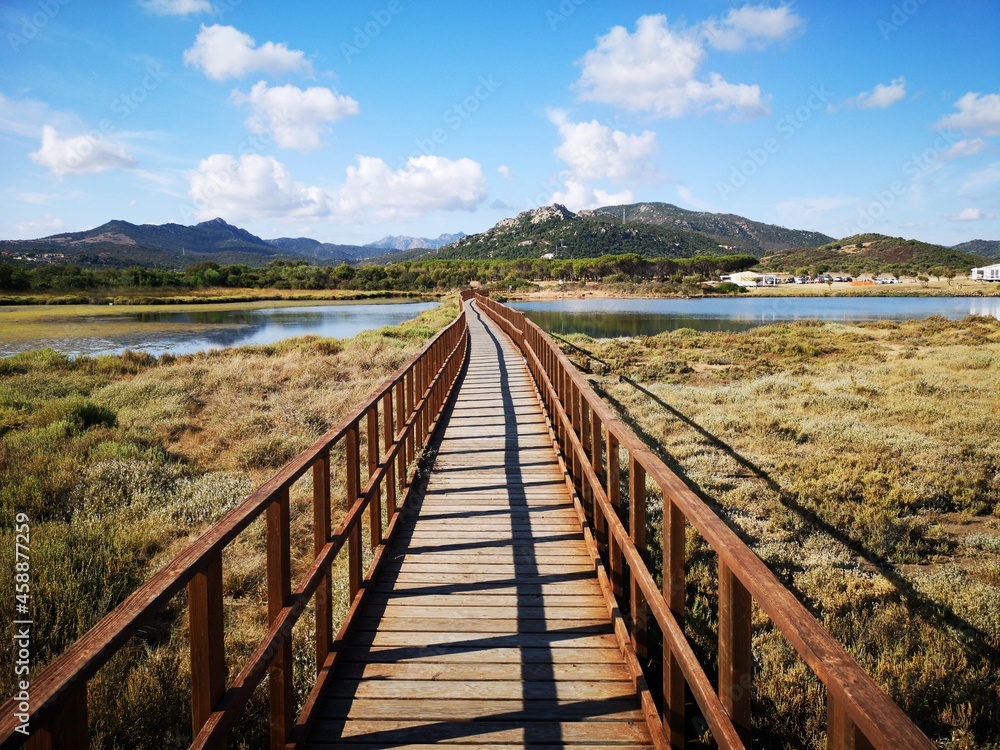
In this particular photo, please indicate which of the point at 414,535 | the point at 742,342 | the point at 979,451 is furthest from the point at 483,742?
the point at 742,342

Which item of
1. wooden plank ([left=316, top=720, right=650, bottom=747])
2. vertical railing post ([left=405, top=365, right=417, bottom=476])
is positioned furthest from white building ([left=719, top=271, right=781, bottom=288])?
wooden plank ([left=316, top=720, right=650, bottom=747])

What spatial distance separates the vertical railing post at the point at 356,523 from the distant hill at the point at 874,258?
5623 inches

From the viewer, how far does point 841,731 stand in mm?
1316

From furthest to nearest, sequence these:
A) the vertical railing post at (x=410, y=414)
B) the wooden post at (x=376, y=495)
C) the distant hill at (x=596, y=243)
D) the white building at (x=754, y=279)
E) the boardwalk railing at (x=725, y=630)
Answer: the distant hill at (x=596, y=243), the white building at (x=754, y=279), the vertical railing post at (x=410, y=414), the wooden post at (x=376, y=495), the boardwalk railing at (x=725, y=630)

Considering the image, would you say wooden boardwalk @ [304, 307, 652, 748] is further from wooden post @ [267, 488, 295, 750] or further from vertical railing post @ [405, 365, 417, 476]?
vertical railing post @ [405, 365, 417, 476]

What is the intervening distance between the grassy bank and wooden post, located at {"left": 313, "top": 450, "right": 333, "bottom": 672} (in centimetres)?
240

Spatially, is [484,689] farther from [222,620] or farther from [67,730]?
[67,730]

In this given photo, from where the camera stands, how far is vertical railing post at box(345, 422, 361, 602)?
12.5 ft

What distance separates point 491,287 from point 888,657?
316 feet

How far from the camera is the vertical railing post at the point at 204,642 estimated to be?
1944 mm

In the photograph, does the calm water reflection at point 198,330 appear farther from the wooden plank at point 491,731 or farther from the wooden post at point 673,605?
the wooden post at point 673,605

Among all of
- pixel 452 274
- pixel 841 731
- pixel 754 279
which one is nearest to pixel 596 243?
pixel 754 279

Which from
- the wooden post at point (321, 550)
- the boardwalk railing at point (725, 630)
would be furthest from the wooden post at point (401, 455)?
the wooden post at point (321, 550)

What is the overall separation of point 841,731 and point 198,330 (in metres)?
46.2
